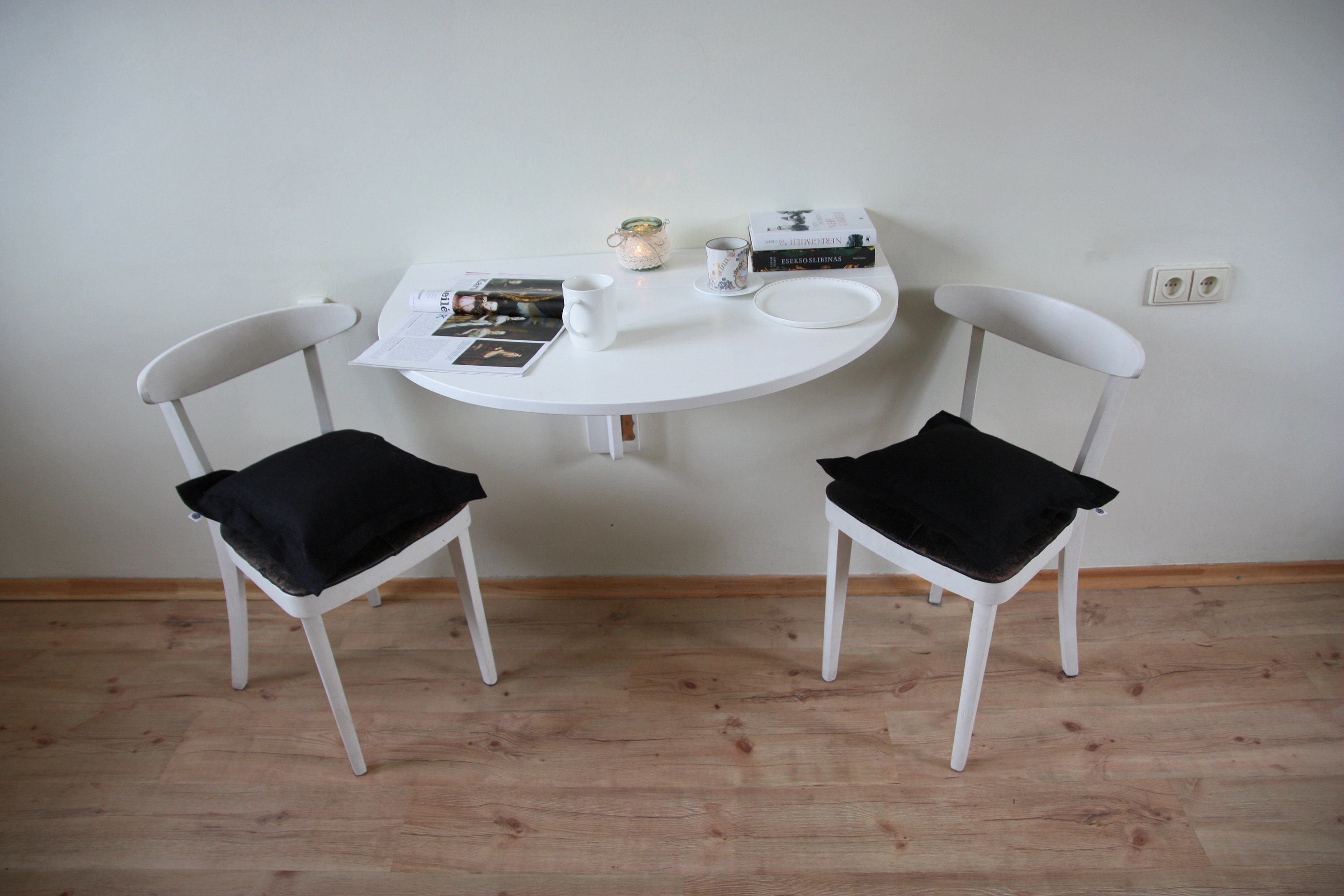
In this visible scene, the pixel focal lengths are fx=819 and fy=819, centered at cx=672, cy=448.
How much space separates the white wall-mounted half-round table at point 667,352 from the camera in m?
1.23

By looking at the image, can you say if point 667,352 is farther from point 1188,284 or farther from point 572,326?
point 1188,284

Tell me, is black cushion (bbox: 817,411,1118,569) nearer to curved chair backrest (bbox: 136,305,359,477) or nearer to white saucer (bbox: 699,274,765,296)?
white saucer (bbox: 699,274,765,296)

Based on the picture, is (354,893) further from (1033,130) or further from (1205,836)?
(1033,130)

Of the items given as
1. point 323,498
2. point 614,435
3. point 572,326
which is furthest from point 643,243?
point 323,498

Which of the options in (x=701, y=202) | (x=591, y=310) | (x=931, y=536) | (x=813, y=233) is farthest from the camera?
(x=701, y=202)

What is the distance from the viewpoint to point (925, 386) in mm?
1807

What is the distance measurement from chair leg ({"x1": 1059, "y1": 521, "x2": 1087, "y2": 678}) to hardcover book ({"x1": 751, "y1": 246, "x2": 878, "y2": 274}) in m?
0.65

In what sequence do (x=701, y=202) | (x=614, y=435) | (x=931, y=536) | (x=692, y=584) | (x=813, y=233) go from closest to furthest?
(x=931, y=536), (x=813, y=233), (x=701, y=202), (x=614, y=435), (x=692, y=584)

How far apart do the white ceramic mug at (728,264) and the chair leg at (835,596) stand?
50cm

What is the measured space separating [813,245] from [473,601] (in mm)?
973

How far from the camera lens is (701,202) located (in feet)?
5.35

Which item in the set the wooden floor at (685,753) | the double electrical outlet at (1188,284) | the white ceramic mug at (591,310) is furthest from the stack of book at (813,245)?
the wooden floor at (685,753)

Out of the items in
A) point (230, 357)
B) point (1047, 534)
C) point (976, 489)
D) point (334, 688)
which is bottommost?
point (334, 688)

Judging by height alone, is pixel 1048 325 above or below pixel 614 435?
above
